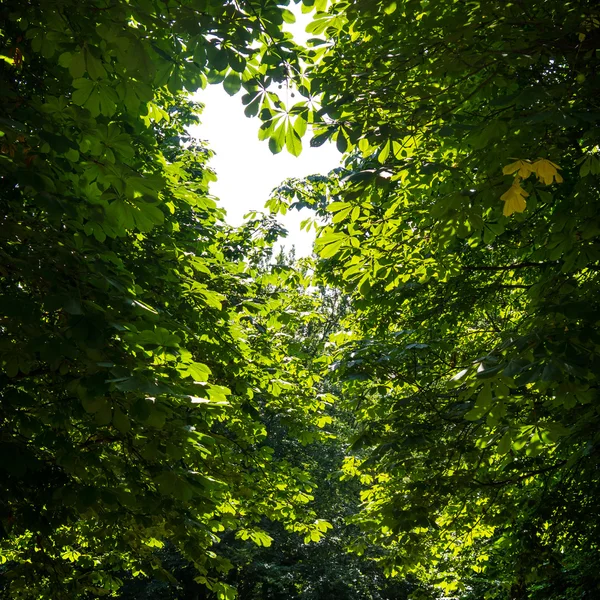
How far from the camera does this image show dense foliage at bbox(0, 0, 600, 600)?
2.37 meters

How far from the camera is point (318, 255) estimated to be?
3.80 meters

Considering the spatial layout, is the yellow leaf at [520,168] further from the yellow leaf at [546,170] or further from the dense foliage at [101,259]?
the dense foliage at [101,259]

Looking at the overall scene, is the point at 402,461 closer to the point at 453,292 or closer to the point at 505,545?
the point at 505,545

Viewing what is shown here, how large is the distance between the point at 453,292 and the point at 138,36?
4033 millimetres

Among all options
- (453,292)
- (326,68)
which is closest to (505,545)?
(453,292)

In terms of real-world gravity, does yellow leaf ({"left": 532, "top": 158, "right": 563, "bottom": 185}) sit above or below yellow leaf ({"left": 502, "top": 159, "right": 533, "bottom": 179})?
below

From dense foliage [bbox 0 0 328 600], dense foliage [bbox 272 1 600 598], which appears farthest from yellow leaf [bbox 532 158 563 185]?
dense foliage [bbox 0 0 328 600]

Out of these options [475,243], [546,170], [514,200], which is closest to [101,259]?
[514,200]

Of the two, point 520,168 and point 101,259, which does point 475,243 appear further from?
point 101,259

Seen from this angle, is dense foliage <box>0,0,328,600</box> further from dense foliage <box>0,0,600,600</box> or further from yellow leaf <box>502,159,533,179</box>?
yellow leaf <box>502,159,533,179</box>

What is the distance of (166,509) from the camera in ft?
10.3

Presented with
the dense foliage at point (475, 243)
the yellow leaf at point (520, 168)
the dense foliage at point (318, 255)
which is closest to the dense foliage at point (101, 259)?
the dense foliage at point (318, 255)

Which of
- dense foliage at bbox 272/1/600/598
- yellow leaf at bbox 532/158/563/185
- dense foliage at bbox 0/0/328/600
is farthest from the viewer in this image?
dense foliage at bbox 272/1/600/598

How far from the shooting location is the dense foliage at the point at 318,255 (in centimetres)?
237
